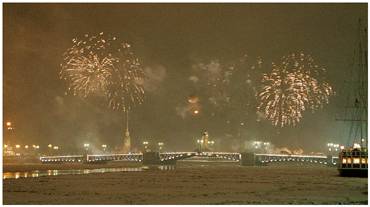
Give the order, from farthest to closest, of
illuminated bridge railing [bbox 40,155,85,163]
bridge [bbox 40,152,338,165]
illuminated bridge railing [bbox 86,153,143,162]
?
illuminated bridge railing [bbox 40,155,85,163] < illuminated bridge railing [bbox 86,153,143,162] < bridge [bbox 40,152,338,165]

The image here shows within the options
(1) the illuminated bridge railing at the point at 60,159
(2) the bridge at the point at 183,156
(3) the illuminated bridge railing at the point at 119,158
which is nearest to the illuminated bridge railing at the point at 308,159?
(2) the bridge at the point at 183,156

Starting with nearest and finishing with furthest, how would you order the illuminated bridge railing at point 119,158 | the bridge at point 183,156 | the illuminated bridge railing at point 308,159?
the illuminated bridge railing at point 308,159
the bridge at point 183,156
the illuminated bridge railing at point 119,158

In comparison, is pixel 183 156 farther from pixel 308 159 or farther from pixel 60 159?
pixel 308 159

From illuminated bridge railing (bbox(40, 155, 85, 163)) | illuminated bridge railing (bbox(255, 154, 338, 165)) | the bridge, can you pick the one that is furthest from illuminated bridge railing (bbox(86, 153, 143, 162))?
illuminated bridge railing (bbox(255, 154, 338, 165))

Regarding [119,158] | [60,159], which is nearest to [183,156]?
[119,158]

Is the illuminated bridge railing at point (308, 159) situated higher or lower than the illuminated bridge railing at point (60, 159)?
lower

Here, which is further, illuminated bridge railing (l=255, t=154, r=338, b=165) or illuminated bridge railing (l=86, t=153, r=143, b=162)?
illuminated bridge railing (l=86, t=153, r=143, b=162)

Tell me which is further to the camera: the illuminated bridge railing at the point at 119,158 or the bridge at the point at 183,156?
the illuminated bridge railing at the point at 119,158

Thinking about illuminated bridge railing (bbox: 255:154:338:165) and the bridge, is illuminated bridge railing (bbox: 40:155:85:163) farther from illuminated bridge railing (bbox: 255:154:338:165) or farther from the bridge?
illuminated bridge railing (bbox: 255:154:338:165)

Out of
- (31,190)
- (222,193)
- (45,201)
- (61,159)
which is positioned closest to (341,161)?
(222,193)

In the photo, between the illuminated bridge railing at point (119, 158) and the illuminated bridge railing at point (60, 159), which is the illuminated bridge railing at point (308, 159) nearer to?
the illuminated bridge railing at point (119, 158)

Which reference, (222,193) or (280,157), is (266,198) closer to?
(222,193)
